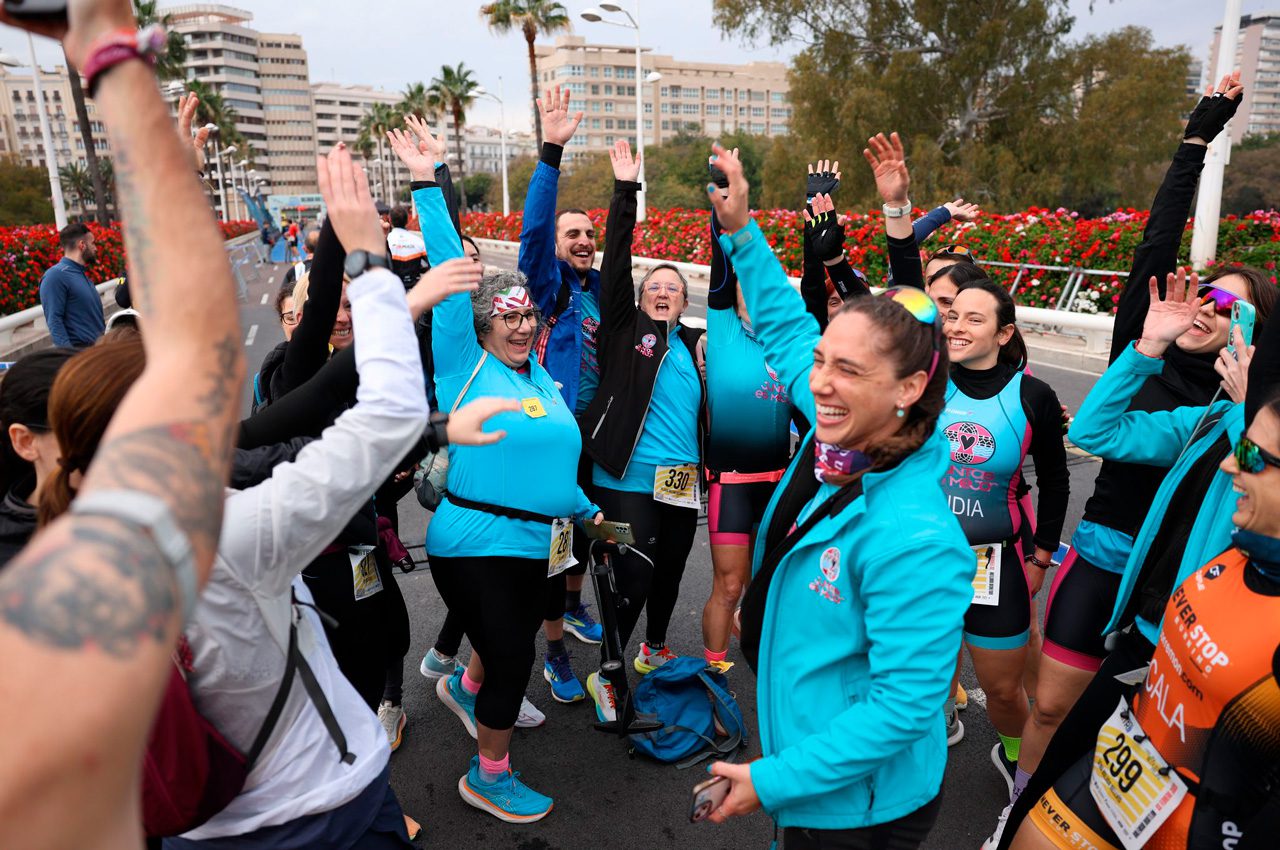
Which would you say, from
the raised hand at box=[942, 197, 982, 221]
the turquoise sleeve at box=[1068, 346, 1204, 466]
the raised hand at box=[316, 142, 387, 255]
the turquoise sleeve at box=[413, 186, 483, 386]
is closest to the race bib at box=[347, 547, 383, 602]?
the turquoise sleeve at box=[413, 186, 483, 386]

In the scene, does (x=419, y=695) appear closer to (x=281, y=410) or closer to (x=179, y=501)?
(x=281, y=410)

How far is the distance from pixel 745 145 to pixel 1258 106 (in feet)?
518

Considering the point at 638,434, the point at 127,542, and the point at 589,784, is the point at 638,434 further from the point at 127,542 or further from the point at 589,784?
the point at 127,542

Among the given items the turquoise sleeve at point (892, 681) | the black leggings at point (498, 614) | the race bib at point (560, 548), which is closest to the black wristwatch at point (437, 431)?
the turquoise sleeve at point (892, 681)

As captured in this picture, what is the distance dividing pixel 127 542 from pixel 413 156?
2884 mm

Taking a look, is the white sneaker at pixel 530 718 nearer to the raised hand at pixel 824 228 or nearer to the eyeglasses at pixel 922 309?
the raised hand at pixel 824 228

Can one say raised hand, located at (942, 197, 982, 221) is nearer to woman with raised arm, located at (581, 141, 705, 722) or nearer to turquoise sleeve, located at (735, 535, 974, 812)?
woman with raised arm, located at (581, 141, 705, 722)

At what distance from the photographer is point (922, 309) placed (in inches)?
74.5

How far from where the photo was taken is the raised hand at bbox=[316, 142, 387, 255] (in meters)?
1.47

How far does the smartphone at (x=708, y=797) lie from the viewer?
5.63ft

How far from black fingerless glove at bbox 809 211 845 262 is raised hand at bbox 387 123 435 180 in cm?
152

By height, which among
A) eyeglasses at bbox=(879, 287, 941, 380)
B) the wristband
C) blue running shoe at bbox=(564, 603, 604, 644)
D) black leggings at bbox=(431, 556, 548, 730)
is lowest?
blue running shoe at bbox=(564, 603, 604, 644)

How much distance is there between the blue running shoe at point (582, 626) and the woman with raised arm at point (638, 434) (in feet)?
1.72

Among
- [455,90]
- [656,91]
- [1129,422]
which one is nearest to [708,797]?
[1129,422]
